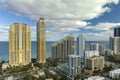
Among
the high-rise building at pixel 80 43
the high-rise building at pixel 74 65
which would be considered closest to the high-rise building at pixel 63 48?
the high-rise building at pixel 80 43

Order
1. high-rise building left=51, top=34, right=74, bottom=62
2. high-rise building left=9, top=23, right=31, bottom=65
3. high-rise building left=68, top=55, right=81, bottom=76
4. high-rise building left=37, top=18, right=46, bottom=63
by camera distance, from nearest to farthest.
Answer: high-rise building left=68, top=55, right=81, bottom=76
high-rise building left=9, top=23, right=31, bottom=65
high-rise building left=37, top=18, right=46, bottom=63
high-rise building left=51, top=34, right=74, bottom=62

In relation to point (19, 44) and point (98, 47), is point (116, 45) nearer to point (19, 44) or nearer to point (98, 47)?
point (98, 47)

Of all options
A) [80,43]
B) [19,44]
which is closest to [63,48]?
[80,43]

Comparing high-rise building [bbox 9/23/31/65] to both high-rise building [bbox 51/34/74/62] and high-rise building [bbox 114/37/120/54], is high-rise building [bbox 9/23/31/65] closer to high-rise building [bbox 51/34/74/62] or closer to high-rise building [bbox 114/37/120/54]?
high-rise building [bbox 51/34/74/62]

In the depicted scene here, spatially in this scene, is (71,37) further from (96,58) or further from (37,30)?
(96,58)

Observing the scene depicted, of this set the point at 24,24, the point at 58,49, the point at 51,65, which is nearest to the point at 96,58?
the point at 51,65

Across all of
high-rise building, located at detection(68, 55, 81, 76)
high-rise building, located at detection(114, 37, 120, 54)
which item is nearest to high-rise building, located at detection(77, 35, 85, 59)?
high-rise building, located at detection(114, 37, 120, 54)
